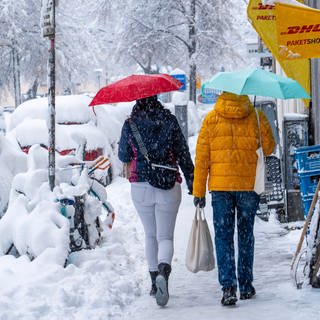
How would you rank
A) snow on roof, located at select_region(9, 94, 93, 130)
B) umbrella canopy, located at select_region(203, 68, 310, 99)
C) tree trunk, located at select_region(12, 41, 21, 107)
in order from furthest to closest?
1. tree trunk, located at select_region(12, 41, 21, 107)
2. snow on roof, located at select_region(9, 94, 93, 130)
3. umbrella canopy, located at select_region(203, 68, 310, 99)

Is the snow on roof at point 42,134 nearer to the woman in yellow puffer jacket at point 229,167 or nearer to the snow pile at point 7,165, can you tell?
the snow pile at point 7,165

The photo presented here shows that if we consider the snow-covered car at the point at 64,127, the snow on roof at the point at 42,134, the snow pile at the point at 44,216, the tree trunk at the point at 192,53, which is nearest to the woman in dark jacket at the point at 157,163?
the snow pile at the point at 44,216

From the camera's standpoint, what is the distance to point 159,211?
5.79 m

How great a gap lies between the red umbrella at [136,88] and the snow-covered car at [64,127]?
607 centimetres

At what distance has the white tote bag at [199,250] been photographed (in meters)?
5.66

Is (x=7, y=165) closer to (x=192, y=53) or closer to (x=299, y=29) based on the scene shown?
(x=299, y=29)

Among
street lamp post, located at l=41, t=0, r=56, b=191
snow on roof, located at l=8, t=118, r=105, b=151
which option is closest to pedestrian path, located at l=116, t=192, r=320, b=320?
street lamp post, located at l=41, t=0, r=56, b=191

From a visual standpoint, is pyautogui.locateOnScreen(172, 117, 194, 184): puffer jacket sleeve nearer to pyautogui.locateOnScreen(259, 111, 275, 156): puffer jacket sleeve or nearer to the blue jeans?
the blue jeans

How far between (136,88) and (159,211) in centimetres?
104

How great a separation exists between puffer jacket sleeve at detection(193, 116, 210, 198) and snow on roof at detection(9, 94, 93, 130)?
7.73 m

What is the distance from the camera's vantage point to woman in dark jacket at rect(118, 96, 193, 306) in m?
5.73

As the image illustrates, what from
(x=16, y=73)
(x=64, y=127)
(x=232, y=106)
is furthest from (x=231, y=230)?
(x=16, y=73)

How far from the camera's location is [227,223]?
556 centimetres

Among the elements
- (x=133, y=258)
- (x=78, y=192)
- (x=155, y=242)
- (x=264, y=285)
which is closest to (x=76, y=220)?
(x=78, y=192)
